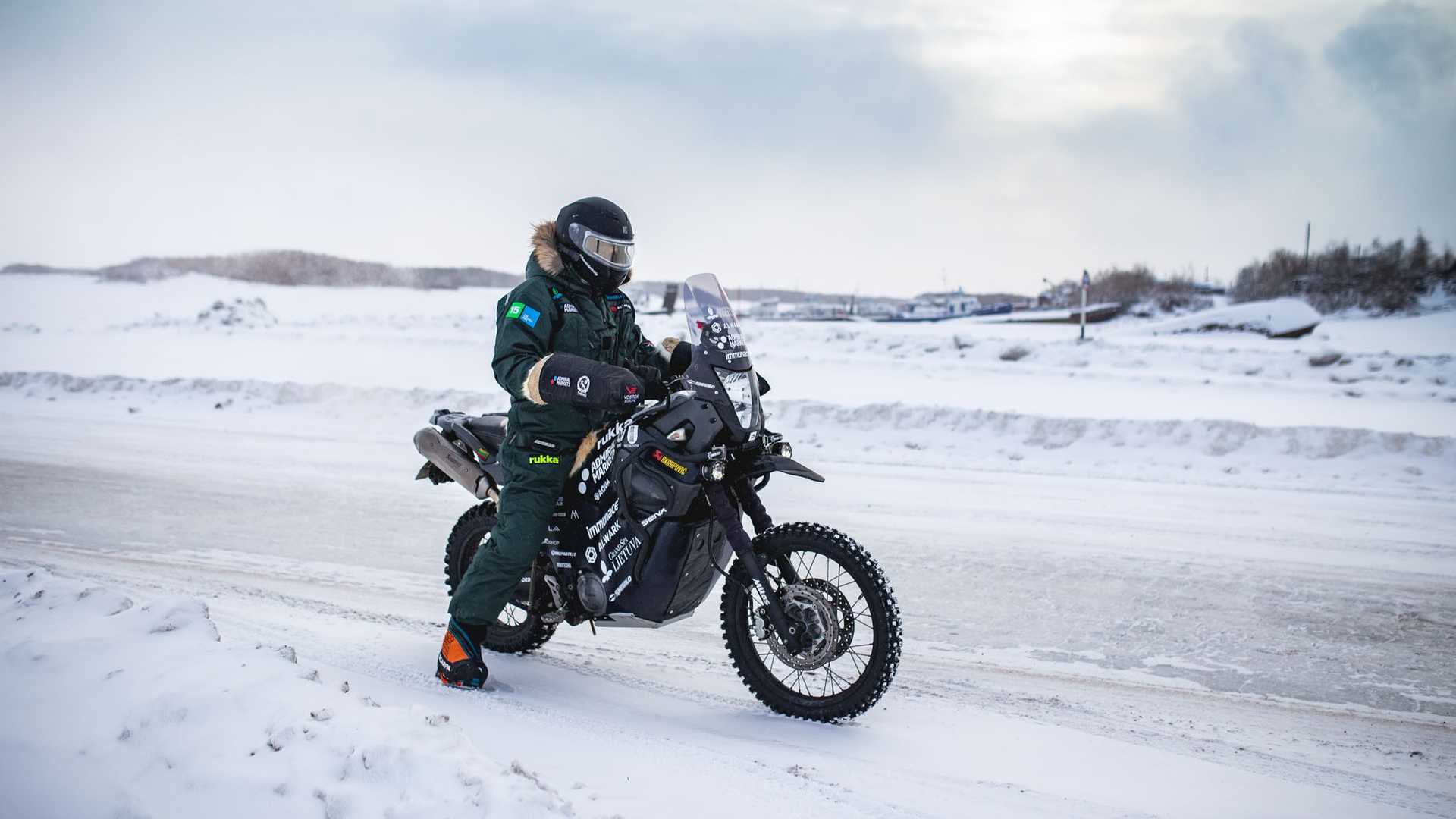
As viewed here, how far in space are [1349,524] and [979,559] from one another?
304 centimetres

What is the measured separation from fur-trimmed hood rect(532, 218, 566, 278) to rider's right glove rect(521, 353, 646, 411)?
43 centimetres

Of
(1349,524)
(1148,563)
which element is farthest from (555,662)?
(1349,524)

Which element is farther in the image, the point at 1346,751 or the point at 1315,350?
the point at 1315,350

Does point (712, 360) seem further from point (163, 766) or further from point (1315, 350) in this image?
point (1315, 350)

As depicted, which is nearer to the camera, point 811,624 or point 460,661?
point 811,624

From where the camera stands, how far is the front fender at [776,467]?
365 centimetres

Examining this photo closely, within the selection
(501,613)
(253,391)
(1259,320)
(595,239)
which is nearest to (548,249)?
(595,239)

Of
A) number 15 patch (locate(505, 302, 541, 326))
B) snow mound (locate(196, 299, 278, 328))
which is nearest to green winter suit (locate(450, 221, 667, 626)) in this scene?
number 15 patch (locate(505, 302, 541, 326))

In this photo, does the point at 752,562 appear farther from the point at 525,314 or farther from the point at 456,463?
the point at 456,463

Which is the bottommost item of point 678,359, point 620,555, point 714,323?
point 620,555

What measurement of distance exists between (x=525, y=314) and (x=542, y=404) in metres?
0.38

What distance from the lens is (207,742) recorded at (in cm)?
262

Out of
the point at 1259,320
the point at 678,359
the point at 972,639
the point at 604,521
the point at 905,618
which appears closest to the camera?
the point at 604,521

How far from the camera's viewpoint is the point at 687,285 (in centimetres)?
391
